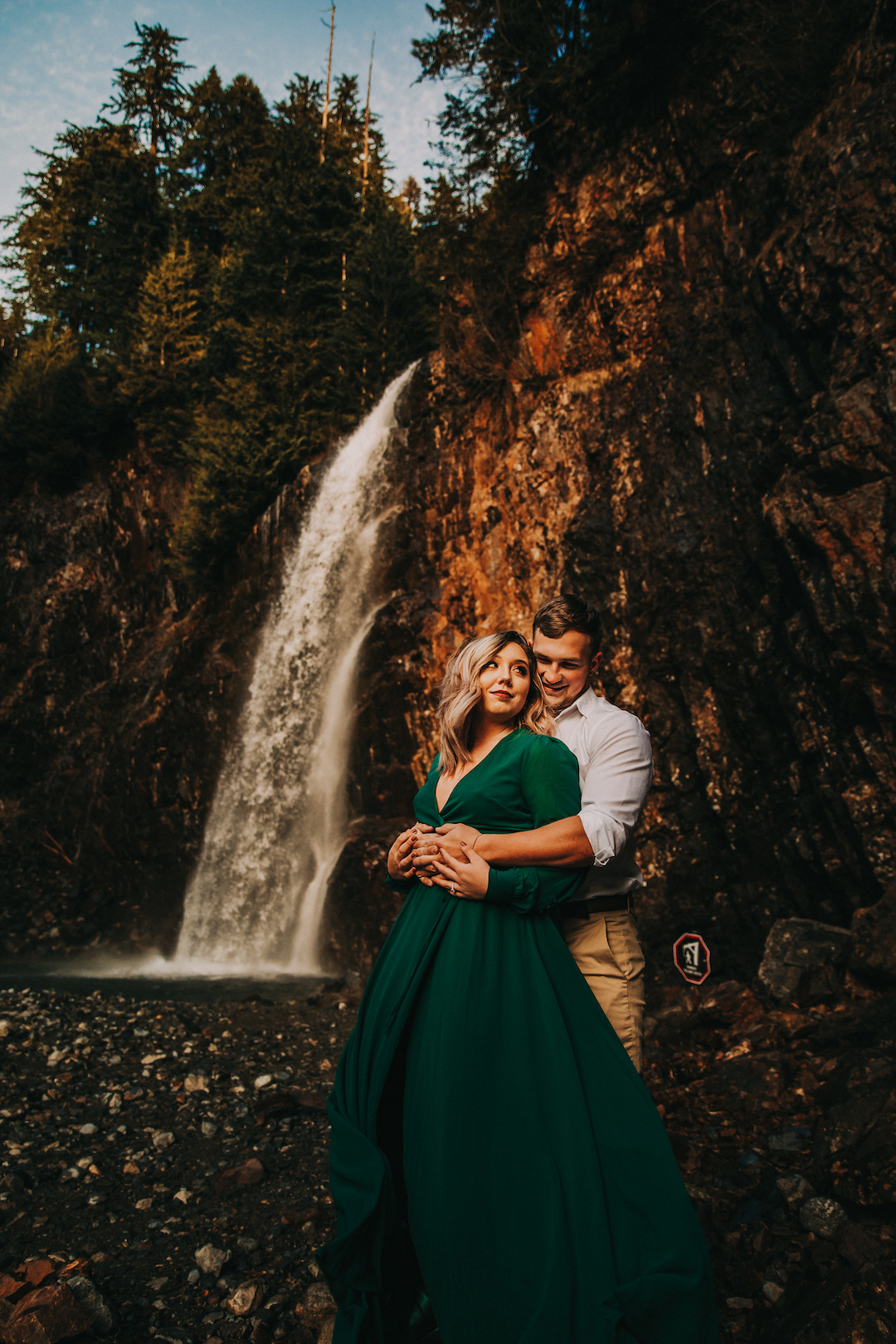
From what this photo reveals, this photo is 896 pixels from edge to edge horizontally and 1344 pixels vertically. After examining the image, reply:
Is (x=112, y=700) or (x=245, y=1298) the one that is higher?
(x=112, y=700)

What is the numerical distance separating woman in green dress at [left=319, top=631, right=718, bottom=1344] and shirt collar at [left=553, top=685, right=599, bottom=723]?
584 mm

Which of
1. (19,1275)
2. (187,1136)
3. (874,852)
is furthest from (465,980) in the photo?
(874,852)

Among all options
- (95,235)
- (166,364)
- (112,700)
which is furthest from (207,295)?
(112,700)

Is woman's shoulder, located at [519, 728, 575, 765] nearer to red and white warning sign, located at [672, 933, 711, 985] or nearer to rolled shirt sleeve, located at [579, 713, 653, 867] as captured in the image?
rolled shirt sleeve, located at [579, 713, 653, 867]

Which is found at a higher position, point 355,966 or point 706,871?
point 706,871

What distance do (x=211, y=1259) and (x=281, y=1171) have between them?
0.97 metres

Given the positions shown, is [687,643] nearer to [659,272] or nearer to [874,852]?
[874,852]

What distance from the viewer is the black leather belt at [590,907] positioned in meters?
2.74

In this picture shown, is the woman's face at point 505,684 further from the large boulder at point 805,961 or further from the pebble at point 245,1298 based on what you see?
the large boulder at point 805,961

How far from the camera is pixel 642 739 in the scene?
2.70 m

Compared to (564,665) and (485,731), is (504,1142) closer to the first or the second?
(485,731)

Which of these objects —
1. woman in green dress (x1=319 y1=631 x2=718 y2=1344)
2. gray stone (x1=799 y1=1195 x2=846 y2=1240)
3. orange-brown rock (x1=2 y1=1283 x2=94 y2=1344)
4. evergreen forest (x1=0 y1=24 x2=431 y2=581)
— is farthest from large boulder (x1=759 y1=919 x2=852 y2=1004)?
evergreen forest (x1=0 y1=24 x2=431 y2=581)

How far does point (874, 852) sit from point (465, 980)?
4980 mm

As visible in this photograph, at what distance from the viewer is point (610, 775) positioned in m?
2.59
